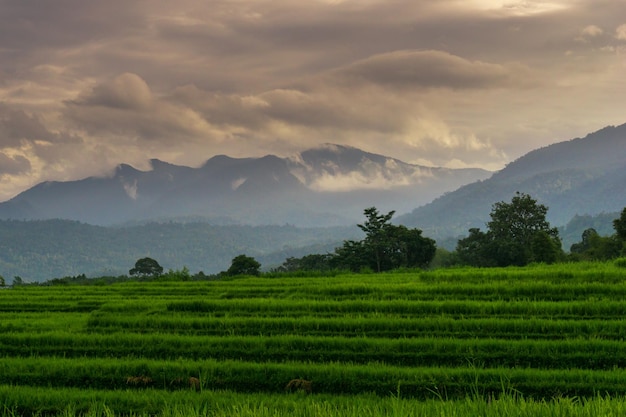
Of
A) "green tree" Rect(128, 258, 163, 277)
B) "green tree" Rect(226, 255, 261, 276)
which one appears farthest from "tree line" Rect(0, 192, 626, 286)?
"green tree" Rect(128, 258, 163, 277)

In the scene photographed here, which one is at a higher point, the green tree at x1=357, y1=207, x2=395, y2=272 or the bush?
the green tree at x1=357, y1=207, x2=395, y2=272

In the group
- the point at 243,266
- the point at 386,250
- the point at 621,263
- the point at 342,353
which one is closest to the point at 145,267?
the point at 243,266

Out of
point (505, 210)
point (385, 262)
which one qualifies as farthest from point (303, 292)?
point (505, 210)

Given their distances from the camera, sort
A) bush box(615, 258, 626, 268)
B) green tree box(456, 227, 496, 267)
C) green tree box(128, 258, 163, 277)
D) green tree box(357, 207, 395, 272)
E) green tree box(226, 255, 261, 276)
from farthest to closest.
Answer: green tree box(128, 258, 163, 277) → green tree box(456, 227, 496, 267) → green tree box(357, 207, 395, 272) → green tree box(226, 255, 261, 276) → bush box(615, 258, 626, 268)

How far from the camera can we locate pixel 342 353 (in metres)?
15.5

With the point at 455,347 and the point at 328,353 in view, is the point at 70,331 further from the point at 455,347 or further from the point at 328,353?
the point at 455,347

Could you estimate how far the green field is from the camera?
11.8 m

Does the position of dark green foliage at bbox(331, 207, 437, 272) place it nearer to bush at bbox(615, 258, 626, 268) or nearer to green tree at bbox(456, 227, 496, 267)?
green tree at bbox(456, 227, 496, 267)

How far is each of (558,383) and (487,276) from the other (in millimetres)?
15505

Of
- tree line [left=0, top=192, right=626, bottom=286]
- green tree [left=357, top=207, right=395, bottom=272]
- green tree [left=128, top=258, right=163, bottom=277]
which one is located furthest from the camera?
green tree [left=128, top=258, right=163, bottom=277]

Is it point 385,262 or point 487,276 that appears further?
point 385,262

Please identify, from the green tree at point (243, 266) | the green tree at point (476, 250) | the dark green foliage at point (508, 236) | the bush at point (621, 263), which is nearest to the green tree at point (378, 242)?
the green tree at point (476, 250)

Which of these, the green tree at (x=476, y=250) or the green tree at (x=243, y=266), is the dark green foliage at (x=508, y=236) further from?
the green tree at (x=243, y=266)

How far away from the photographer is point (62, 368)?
14648mm
